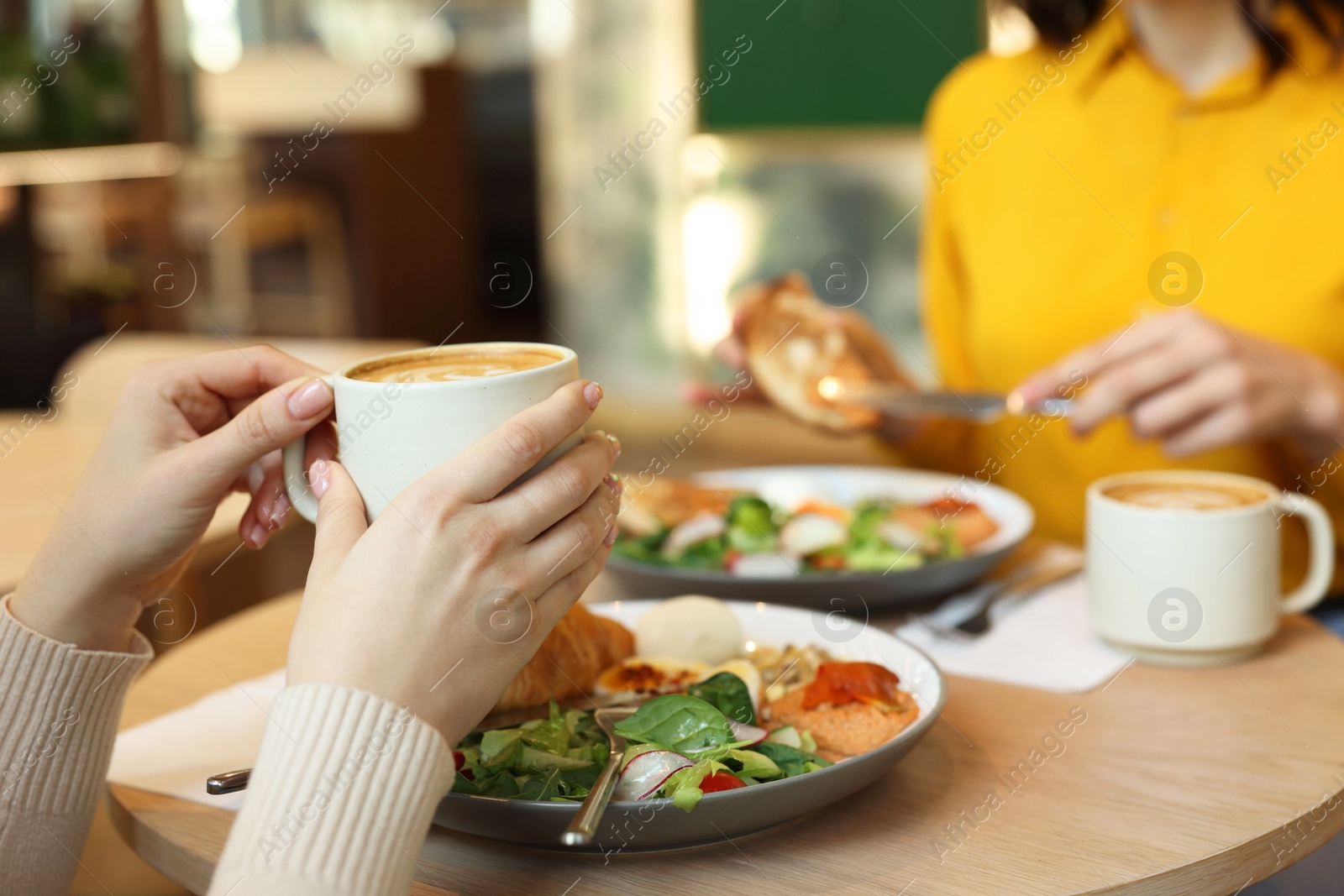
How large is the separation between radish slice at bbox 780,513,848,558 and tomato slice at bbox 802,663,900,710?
0.34m

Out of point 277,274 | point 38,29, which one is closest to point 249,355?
point 38,29

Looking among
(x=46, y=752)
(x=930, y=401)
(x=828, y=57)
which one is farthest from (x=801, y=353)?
(x=828, y=57)

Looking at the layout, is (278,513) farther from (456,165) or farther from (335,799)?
(456,165)

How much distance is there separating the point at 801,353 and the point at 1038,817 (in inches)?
31.5

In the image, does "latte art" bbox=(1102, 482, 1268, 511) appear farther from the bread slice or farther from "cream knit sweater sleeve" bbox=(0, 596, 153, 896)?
"cream knit sweater sleeve" bbox=(0, 596, 153, 896)

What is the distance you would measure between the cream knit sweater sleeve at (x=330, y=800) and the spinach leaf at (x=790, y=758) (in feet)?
0.73

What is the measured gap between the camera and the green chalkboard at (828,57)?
3564 millimetres

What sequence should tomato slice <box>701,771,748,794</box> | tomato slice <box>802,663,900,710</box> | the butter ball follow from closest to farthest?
tomato slice <box>701,771,748,794</box> → tomato slice <box>802,663,900,710</box> → the butter ball

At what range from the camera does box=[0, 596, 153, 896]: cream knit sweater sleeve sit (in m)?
0.76

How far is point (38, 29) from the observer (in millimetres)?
3410

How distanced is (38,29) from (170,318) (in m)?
0.95

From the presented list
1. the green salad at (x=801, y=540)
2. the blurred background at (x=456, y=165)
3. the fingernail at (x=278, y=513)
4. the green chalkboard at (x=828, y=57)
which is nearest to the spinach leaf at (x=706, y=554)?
the green salad at (x=801, y=540)

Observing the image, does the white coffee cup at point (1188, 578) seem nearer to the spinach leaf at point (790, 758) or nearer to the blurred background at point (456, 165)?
the spinach leaf at point (790, 758)

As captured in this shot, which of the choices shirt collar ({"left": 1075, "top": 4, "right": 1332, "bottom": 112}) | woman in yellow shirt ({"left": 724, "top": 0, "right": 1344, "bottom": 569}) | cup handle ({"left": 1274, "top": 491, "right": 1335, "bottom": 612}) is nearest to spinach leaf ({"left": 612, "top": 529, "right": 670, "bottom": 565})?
woman in yellow shirt ({"left": 724, "top": 0, "right": 1344, "bottom": 569})
